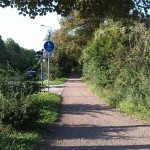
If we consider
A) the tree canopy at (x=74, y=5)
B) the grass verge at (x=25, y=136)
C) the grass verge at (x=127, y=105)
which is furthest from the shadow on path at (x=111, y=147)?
the grass verge at (x=127, y=105)

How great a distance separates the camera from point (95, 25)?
40.2 metres

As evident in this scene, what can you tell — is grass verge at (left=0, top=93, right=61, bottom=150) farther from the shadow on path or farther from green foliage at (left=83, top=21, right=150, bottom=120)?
green foliage at (left=83, top=21, right=150, bottom=120)

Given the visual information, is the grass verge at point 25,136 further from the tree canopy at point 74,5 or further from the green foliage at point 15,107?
the tree canopy at point 74,5

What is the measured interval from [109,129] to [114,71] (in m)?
9.07

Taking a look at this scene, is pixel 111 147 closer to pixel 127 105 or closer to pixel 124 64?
pixel 127 105

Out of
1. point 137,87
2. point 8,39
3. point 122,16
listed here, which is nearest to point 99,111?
point 137,87

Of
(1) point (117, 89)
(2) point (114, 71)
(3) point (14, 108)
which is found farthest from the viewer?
(2) point (114, 71)

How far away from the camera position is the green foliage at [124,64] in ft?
48.5

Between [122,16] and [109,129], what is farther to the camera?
[109,129]

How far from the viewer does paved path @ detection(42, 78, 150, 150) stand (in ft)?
28.3

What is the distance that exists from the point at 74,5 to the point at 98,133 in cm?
464

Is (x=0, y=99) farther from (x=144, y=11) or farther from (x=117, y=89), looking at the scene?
(x=117, y=89)

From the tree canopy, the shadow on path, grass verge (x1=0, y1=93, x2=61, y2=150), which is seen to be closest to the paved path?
the shadow on path

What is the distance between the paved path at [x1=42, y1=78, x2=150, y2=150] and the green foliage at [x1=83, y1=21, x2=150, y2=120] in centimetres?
132
